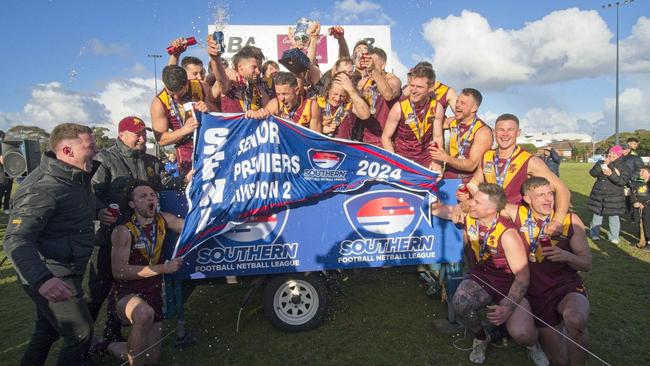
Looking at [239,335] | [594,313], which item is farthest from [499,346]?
[239,335]

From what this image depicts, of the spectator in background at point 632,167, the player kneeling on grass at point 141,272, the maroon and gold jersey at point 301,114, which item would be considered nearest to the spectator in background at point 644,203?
the spectator in background at point 632,167

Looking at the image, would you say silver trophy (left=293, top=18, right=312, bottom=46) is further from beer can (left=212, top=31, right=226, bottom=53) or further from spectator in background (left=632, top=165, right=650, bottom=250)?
spectator in background (left=632, top=165, right=650, bottom=250)

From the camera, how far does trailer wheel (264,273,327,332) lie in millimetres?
3781

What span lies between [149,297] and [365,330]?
85.3 inches

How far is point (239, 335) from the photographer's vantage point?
3928 millimetres

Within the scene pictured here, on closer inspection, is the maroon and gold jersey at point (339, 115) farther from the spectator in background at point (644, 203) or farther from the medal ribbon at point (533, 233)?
the spectator in background at point (644, 203)

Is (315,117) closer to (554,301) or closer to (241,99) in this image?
(241,99)

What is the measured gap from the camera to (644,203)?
7.32 metres

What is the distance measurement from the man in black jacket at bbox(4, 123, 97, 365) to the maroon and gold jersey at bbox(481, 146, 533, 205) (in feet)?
12.2

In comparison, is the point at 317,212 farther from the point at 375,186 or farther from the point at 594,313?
the point at 594,313

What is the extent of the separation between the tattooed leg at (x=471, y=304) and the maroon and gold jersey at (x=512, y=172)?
3.16ft

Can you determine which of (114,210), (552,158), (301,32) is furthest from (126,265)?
(552,158)

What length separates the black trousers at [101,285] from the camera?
11.9 feet

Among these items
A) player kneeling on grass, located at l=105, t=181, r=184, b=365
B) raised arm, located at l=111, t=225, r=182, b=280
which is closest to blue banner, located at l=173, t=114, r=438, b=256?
raised arm, located at l=111, t=225, r=182, b=280
